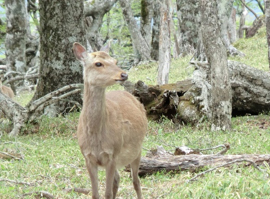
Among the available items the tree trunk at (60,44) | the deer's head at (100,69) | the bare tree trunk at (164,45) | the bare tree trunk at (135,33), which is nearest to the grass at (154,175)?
the tree trunk at (60,44)

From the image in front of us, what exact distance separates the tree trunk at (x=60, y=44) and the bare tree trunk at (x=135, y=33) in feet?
26.0

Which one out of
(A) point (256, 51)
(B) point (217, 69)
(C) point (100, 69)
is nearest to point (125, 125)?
(C) point (100, 69)

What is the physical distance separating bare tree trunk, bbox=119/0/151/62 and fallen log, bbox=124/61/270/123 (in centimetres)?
894

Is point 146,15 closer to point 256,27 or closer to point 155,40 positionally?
point 155,40

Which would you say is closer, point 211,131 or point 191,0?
point 211,131

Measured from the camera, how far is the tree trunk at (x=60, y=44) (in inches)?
428

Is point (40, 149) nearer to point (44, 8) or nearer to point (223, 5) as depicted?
point (44, 8)

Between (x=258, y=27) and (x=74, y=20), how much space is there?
1585cm

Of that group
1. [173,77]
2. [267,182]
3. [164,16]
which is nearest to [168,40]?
[164,16]

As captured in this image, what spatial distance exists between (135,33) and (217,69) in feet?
35.4

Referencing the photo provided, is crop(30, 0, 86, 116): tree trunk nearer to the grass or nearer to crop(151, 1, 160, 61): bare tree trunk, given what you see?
the grass

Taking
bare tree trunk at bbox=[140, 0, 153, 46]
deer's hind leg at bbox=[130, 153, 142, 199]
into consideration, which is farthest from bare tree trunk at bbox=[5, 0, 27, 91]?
deer's hind leg at bbox=[130, 153, 142, 199]

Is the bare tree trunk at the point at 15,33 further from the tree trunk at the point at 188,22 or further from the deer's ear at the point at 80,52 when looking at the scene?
the deer's ear at the point at 80,52

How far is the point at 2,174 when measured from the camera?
640 cm
